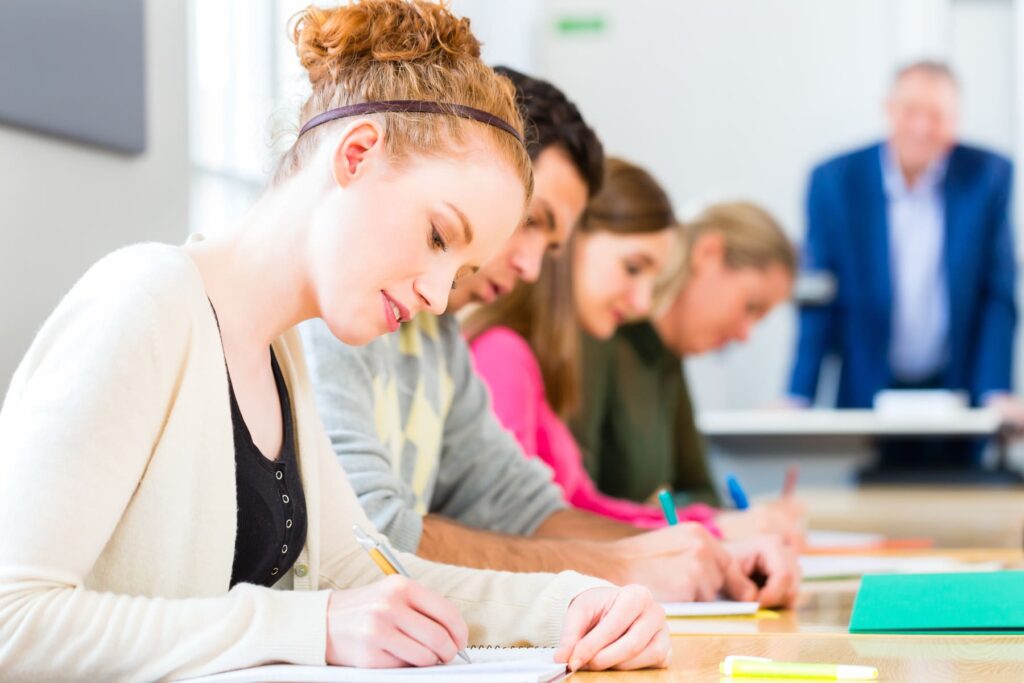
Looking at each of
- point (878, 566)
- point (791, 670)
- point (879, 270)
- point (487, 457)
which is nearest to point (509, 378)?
point (487, 457)

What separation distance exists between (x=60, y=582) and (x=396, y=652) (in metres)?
0.21

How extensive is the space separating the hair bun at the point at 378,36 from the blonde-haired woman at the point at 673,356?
113cm

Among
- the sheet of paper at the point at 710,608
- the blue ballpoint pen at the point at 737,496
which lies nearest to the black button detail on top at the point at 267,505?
the sheet of paper at the point at 710,608

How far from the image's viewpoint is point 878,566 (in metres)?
1.73

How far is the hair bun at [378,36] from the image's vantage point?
102cm

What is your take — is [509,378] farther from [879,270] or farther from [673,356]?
[879,270]

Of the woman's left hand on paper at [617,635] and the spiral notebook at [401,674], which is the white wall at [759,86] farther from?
the spiral notebook at [401,674]

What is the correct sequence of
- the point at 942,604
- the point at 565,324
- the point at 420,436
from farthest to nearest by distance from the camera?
1. the point at 565,324
2. the point at 420,436
3. the point at 942,604

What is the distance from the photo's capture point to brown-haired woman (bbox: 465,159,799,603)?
2.11 meters

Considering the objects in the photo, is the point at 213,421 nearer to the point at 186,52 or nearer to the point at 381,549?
the point at 381,549

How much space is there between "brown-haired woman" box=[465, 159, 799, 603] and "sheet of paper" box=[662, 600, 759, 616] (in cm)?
70

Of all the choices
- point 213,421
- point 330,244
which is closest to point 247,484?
point 213,421

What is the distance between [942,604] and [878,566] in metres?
0.52

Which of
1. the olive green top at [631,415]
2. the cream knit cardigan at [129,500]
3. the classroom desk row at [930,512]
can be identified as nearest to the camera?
the cream knit cardigan at [129,500]
